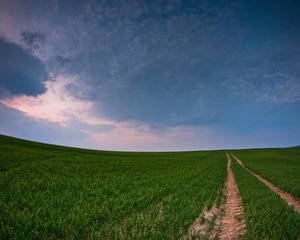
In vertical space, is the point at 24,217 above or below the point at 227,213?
above

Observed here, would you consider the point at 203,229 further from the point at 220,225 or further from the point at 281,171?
the point at 281,171

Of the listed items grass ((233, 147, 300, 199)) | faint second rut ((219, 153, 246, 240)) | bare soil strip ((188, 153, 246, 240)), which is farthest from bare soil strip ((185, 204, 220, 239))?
grass ((233, 147, 300, 199))

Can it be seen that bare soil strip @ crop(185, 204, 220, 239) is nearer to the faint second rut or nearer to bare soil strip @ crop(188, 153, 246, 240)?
bare soil strip @ crop(188, 153, 246, 240)

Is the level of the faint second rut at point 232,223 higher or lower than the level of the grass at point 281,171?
higher

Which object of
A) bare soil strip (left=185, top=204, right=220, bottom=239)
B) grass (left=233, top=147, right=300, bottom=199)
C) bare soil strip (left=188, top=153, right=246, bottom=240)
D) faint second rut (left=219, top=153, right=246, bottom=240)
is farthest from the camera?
grass (left=233, top=147, right=300, bottom=199)

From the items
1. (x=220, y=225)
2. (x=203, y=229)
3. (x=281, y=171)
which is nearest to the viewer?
(x=203, y=229)

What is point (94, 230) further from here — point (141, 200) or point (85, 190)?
point (85, 190)

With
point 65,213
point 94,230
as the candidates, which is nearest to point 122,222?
point 94,230

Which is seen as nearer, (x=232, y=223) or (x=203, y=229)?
(x=203, y=229)

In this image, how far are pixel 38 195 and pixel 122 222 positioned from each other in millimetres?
4709

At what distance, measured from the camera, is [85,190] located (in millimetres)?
11039

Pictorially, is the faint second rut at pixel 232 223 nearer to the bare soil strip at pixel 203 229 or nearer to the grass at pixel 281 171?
the bare soil strip at pixel 203 229

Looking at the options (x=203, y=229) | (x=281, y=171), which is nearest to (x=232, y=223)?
(x=203, y=229)

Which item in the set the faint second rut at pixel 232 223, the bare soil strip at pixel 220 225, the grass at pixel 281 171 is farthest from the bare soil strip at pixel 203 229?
the grass at pixel 281 171
